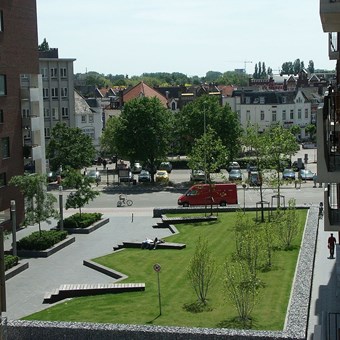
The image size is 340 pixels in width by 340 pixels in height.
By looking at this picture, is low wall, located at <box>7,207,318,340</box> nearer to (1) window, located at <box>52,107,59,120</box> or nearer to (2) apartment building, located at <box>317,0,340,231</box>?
(2) apartment building, located at <box>317,0,340,231</box>

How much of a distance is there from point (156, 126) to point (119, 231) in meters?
25.2

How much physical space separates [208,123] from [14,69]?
30.9 m

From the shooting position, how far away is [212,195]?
51188 millimetres

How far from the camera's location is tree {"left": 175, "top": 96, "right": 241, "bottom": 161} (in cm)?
7231

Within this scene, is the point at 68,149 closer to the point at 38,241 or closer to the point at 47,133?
the point at 47,133

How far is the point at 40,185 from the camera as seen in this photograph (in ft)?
130

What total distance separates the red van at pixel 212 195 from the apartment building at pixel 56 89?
34.4m

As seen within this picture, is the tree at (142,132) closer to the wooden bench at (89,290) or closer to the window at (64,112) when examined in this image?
the window at (64,112)

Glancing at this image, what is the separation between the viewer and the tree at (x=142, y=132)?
68062 mm

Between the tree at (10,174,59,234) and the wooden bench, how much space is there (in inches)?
369

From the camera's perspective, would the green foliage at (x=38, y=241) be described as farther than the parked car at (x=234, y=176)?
No

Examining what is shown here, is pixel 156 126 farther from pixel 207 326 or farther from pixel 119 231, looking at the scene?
pixel 207 326

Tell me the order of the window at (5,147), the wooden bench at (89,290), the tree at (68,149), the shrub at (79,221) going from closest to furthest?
the wooden bench at (89,290) < the window at (5,147) < the shrub at (79,221) < the tree at (68,149)

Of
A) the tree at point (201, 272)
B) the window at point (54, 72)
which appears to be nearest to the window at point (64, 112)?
the window at point (54, 72)
